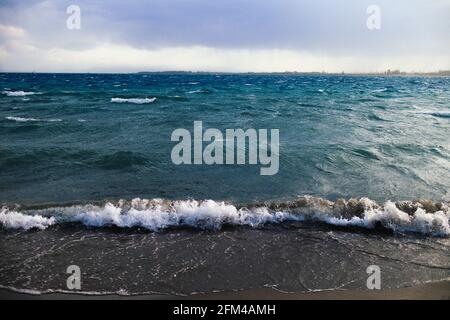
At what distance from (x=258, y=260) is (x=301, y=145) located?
9.34 m

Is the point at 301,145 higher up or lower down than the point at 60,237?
higher up

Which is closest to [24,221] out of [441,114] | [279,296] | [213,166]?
[279,296]

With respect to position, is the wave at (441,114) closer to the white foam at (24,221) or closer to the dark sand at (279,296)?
the dark sand at (279,296)

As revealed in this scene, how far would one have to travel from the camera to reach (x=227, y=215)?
7.74m

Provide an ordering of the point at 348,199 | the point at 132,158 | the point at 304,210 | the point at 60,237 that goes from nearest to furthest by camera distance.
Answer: the point at 60,237 → the point at 304,210 → the point at 348,199 → the point at 132,158

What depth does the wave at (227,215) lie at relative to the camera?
7.49 metres

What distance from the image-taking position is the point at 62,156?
41.9ft

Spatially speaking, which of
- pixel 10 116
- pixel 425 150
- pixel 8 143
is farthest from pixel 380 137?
pixel 10 116

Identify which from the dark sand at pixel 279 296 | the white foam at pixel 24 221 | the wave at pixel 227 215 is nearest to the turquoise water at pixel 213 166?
the wave at pixel 227 215

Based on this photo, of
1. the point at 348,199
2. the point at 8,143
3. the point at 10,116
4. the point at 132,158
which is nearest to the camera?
the point at 348,199

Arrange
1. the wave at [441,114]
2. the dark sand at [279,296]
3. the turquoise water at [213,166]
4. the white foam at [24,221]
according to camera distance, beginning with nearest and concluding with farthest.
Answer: the dark sand at [279,296], the white foam at [24,221], the turquoise water at [213,166], the wave at [441,114]

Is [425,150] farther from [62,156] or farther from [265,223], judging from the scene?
[62,156]

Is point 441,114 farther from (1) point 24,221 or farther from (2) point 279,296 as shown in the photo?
(1) point 24,221

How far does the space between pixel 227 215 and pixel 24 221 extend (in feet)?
13.9
